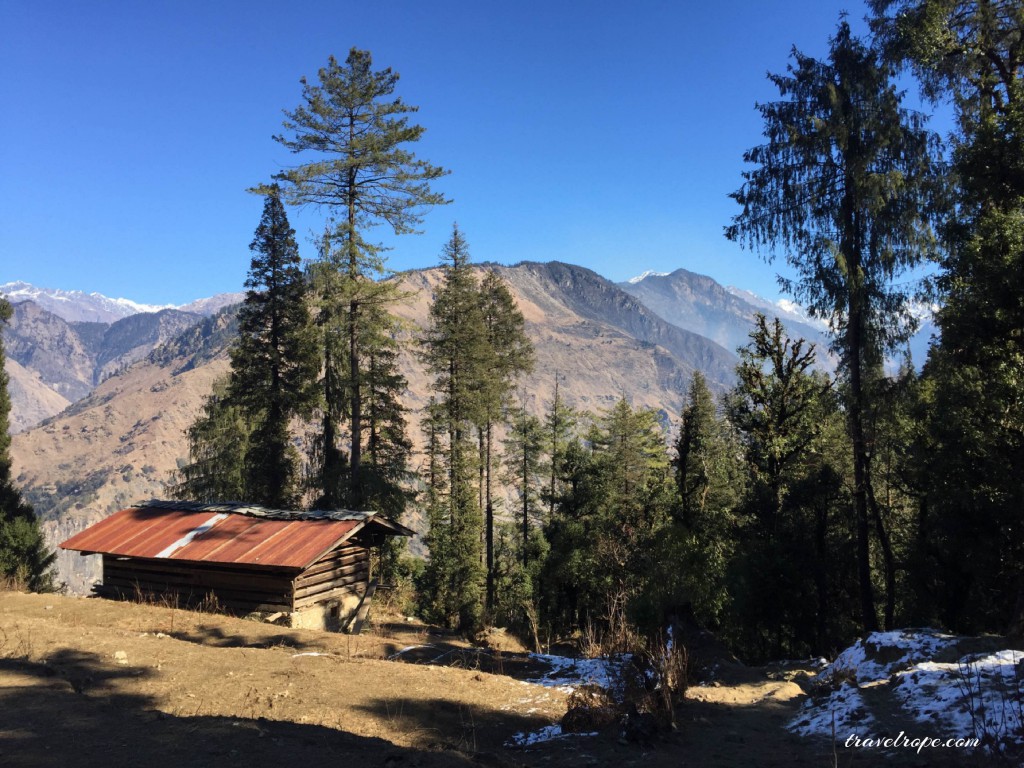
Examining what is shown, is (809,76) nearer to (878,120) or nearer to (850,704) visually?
(878,120)

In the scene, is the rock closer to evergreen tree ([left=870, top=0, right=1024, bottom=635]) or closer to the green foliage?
evergreen tree ([left=870, top=0, right=1024, bottom=635])

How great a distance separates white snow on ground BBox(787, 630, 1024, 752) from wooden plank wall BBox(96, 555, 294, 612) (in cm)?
1178

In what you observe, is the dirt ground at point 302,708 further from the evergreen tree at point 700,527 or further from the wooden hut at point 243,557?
the evergreen tree at point 700,527

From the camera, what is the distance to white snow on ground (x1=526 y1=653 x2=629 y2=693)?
9234 mm

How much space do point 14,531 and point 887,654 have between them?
2738 centimetres

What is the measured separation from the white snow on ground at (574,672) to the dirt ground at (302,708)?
0.54m

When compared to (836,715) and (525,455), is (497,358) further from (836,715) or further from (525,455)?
(836,715)

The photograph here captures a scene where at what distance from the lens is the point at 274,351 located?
23641mm

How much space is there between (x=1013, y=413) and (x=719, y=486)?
14.2 metres

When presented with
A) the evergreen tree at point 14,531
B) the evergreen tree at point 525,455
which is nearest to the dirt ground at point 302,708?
the evergreen tree at point 14,531

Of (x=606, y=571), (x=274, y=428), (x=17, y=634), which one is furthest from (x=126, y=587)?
(x=606, y=571)

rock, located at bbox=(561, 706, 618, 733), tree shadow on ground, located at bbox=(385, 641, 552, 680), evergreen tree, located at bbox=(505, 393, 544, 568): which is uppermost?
evergreen tree, located at bbox=(505, 393, 544, 568)

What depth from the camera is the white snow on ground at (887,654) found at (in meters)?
8.50

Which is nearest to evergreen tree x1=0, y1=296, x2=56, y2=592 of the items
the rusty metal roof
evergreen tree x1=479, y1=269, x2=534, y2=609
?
the rusty metal roof
